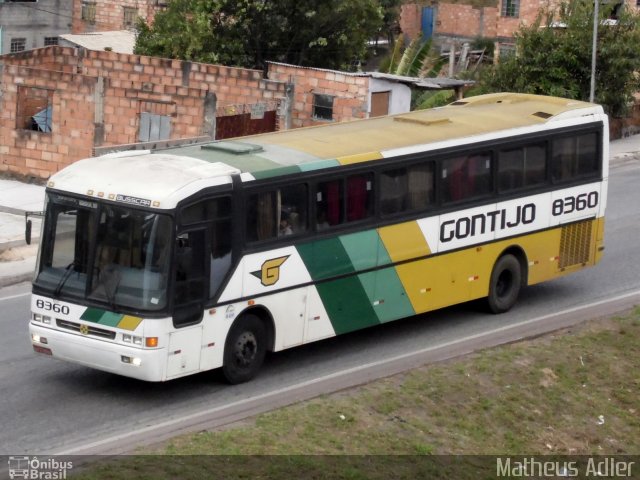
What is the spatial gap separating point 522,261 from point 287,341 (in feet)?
15.1

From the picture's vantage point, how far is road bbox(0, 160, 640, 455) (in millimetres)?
12523

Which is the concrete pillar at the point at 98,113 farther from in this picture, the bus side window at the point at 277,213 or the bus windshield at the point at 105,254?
the bus windshield at the point at 105,254

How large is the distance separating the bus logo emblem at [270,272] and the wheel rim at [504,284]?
172 inches

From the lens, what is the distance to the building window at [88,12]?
5400 cm

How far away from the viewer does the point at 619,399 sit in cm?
1480

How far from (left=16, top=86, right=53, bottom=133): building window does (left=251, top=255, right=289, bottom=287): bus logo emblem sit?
14.3 metres

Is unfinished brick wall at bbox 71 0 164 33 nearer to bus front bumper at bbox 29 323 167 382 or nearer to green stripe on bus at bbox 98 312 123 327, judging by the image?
bus front bumper at bbox 29 323 167 382

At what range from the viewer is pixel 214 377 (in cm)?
1428

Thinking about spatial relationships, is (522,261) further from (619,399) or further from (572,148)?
(619,399)

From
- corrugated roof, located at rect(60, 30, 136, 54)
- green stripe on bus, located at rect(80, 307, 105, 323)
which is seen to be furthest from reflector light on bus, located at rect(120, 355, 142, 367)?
corrugated roof, located at rect(60, 30, 136, 54)

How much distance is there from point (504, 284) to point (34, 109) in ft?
45.5

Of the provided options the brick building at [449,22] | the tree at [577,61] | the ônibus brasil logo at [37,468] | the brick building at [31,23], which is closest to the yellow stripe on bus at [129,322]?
the ônibus brasil logo at [37,468]

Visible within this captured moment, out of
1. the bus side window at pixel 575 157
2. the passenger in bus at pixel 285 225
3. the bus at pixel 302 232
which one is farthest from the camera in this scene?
the bus side window at pixel 575 157

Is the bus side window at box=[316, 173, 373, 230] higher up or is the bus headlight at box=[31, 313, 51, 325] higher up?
the bus side window at box=[316, 173, 373, 230]
